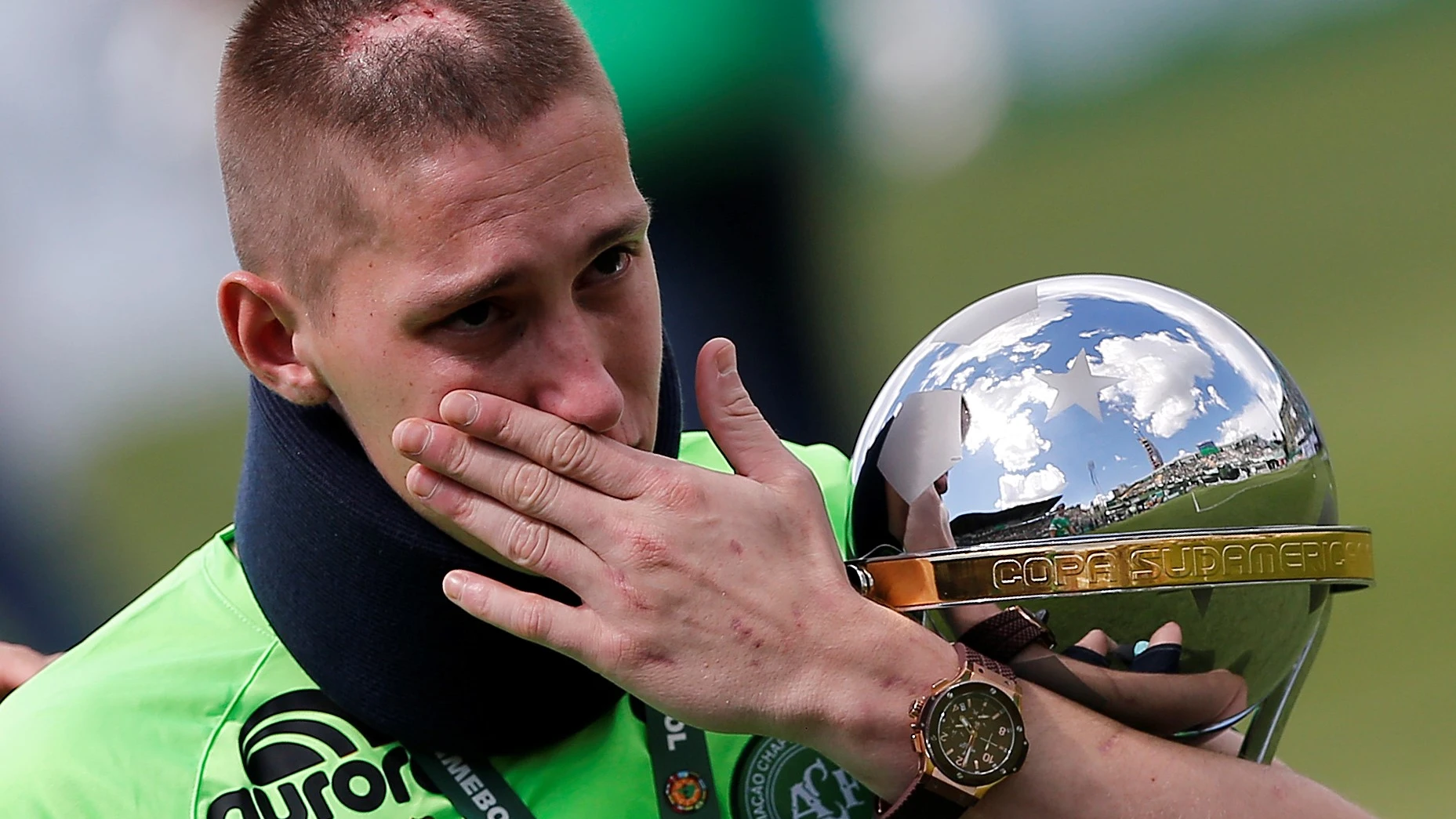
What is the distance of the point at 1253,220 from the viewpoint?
27.5 feet

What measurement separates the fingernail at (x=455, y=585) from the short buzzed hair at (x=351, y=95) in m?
0.42

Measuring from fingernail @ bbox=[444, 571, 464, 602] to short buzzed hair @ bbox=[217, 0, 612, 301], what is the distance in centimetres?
42

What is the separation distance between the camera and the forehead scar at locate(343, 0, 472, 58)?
192cm

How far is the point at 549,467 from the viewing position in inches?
66.2

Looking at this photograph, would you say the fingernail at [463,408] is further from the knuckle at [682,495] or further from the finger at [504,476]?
the knuckle at [682,495]

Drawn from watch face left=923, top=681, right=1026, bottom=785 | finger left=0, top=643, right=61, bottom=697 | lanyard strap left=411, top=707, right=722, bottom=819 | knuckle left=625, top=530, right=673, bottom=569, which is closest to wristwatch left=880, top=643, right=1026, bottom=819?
watch face left=923, top=681, right=1026, bottom=785

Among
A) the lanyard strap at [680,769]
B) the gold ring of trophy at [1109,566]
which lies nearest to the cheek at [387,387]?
the lanyard strap at [680,769]

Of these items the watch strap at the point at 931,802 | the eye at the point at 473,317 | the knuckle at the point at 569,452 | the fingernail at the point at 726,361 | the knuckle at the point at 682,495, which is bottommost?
the watch strap at the point at 931,802

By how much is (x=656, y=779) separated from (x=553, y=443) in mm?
561

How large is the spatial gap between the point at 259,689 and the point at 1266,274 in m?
7.20

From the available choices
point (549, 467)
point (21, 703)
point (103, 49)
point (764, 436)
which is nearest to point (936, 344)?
point (764, 436)

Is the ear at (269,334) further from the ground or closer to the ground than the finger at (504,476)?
further from the ground

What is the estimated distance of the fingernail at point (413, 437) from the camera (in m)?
1.70

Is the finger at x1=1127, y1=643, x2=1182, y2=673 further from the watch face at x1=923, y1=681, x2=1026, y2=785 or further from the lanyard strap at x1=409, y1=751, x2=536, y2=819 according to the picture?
the lanyard strap at x1=409, y1=751, x2=536, y2=819
